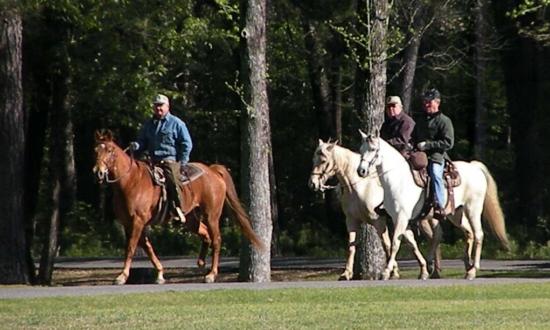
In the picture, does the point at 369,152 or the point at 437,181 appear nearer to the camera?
the point at 369,152

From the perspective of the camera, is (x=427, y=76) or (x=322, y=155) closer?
(x=322, y=155)

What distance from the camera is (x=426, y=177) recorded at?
87.0ft

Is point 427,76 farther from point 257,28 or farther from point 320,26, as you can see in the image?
point 257,28

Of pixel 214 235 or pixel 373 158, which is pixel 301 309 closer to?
pixel 373 158

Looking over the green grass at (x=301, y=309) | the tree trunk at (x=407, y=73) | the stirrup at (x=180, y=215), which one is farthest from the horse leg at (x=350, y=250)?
the tree trunk at (x=407, y=73)

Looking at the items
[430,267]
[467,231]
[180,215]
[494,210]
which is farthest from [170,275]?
[494,210]

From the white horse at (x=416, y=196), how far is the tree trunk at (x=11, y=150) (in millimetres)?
9933

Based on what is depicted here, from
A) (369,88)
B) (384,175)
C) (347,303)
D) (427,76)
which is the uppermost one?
(427,76)

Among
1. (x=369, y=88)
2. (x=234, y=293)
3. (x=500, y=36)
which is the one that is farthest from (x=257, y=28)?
(x=500, y=36)

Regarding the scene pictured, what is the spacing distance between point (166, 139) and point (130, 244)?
1.91 metres

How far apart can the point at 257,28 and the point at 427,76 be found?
23.5m

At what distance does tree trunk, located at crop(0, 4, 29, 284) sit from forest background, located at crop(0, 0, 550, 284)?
0.86m

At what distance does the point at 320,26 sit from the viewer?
150ft

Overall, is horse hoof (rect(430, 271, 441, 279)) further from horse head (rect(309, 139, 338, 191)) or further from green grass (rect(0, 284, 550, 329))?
green grass (rect(0, 284, 550, 329))
